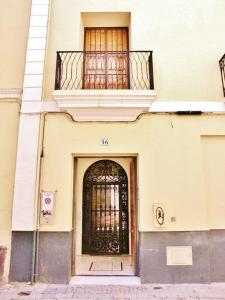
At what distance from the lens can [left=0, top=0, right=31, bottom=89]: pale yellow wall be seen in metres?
6.86

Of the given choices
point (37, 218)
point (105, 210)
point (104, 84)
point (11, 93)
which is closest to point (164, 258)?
point (37, 218)

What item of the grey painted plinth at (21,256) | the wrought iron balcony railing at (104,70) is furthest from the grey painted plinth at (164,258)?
the wrought iron balcony railing at (104,70)

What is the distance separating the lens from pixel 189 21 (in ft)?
23.4

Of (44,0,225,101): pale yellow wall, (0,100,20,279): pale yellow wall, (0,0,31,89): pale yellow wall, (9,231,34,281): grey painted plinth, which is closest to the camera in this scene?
(9,231,34,281): grey painted plinth

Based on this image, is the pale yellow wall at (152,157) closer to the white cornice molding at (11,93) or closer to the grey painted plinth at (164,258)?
the grey painted plinth at (164,258)

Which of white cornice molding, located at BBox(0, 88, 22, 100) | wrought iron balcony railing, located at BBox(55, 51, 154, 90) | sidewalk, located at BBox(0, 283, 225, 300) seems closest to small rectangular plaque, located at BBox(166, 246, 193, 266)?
sidewalk, located at BBox(0, 283, 225, 300)

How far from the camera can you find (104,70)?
718cm

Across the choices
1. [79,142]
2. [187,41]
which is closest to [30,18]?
[79,142]

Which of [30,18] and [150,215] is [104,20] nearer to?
[30,18]

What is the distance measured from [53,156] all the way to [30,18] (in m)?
3.81

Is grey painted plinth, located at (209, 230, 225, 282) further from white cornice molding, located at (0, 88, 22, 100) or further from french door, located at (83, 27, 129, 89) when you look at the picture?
white cornice molding, located at (0, 88, 22, 100)

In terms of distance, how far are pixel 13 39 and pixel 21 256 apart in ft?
18.0

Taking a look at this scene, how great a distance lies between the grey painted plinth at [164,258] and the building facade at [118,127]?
22 millimetres

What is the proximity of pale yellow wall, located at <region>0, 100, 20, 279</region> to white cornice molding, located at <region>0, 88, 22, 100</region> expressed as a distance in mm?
138
